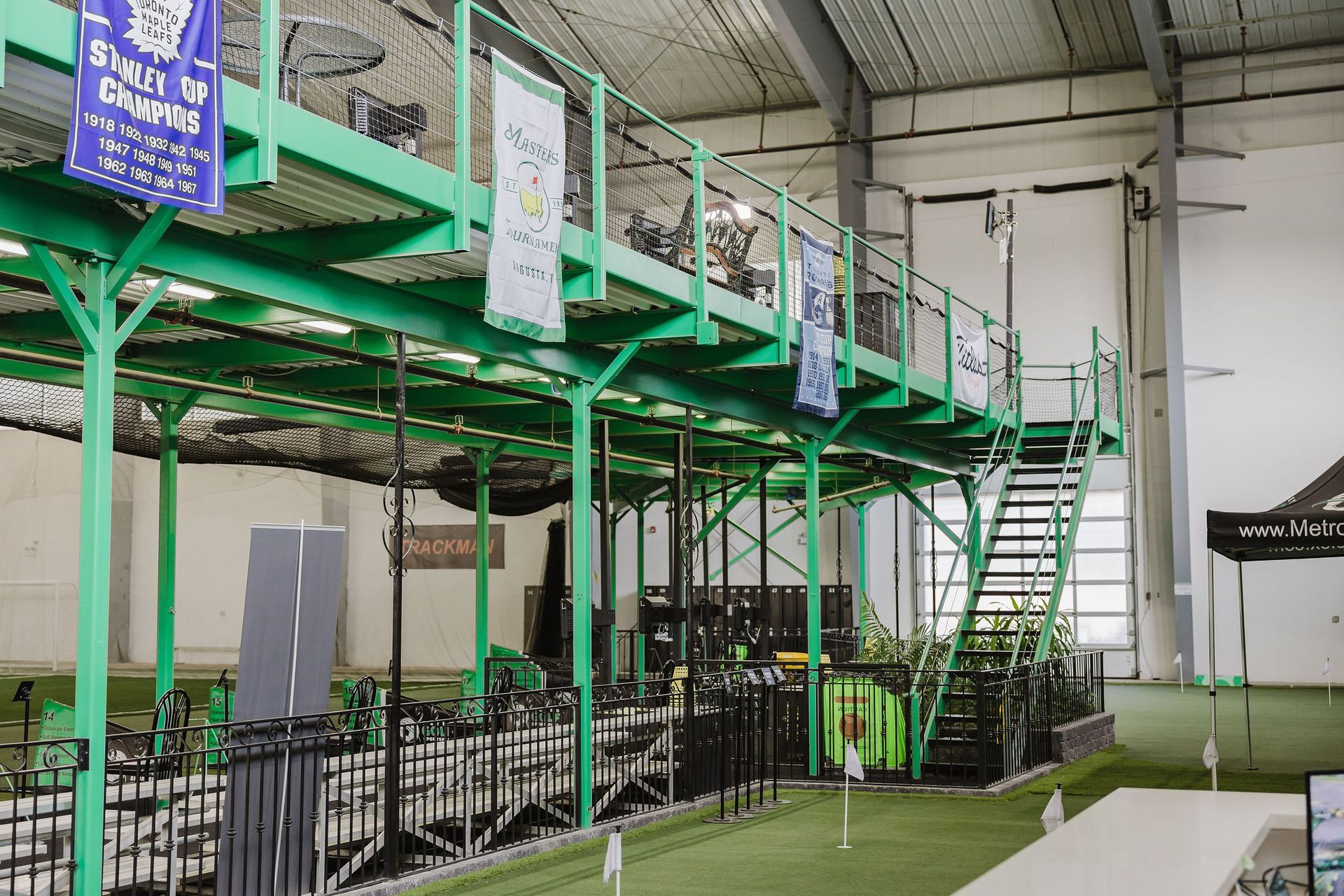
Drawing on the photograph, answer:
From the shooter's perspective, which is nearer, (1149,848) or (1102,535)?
(1149,848)

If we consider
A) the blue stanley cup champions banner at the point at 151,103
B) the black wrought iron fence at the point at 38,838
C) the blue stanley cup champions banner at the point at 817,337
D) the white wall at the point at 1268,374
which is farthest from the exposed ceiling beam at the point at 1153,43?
the black wrought iron fence at the point at 38,838

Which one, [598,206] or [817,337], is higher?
[598,206]

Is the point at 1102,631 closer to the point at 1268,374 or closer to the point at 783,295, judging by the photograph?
the point at 1268,374

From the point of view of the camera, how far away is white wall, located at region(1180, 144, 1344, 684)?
26188 mm

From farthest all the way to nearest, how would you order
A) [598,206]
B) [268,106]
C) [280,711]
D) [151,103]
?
1. [598,206]
2. [280,711]
3. [268,106]
4. [151,103]

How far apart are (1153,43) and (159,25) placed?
22533 millimetres

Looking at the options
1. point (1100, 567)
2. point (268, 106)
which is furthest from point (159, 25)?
point (1100, 567)

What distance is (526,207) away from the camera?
29.6 ft

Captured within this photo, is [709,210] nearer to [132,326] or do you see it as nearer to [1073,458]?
[132,326]

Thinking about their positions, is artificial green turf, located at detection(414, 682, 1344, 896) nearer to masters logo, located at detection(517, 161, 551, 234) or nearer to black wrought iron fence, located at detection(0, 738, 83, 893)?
black wrought iron fence, located at detection(0, 738, 83, 893)

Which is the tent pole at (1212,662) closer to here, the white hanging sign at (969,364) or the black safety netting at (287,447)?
the white hanging sign at (969,364)

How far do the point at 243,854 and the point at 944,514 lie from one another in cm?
2360

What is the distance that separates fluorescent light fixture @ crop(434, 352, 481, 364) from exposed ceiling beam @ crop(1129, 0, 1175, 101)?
54.6ft

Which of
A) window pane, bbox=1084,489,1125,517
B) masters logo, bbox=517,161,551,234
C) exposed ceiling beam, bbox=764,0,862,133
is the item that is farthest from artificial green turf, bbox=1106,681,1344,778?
exposed ceiling beam, bbox=764,0,862,133
